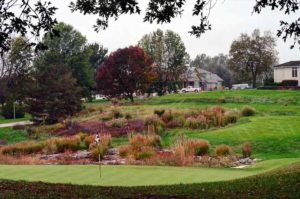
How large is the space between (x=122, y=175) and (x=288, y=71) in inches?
2353

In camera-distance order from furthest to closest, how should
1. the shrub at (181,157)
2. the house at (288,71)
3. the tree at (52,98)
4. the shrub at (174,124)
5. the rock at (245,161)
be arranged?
1. the house at (288,71)
2. the tree at (52,98)
3. the shrub at (174,124)
4. the rock at (245,161)
5. the shrub at (181,157)

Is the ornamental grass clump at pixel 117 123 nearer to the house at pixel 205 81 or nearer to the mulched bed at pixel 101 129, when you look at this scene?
the mulched bed at pixel 101 129

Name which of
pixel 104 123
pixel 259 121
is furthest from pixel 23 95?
pixel 259 121

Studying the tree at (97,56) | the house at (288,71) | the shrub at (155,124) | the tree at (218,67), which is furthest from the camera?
the tree at (218,67)

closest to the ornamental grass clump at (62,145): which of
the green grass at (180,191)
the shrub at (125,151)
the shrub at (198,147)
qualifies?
Result: the shrub at (125,151)

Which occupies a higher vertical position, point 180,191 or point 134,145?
point 180,191

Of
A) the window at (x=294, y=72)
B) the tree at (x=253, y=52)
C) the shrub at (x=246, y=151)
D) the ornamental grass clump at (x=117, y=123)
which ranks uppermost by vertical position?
the tree at (x=253, y=52)

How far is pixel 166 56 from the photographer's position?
238 ft

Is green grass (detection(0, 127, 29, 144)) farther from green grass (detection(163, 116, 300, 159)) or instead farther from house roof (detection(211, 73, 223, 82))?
house roof (detection(211, 73, 223, 82))

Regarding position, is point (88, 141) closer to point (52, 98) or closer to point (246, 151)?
point (246, 151)

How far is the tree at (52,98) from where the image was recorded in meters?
41.2

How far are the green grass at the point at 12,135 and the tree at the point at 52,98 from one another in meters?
2.96

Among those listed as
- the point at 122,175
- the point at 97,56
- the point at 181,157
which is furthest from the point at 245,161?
the point at 97,56

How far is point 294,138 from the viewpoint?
24.4 meters
